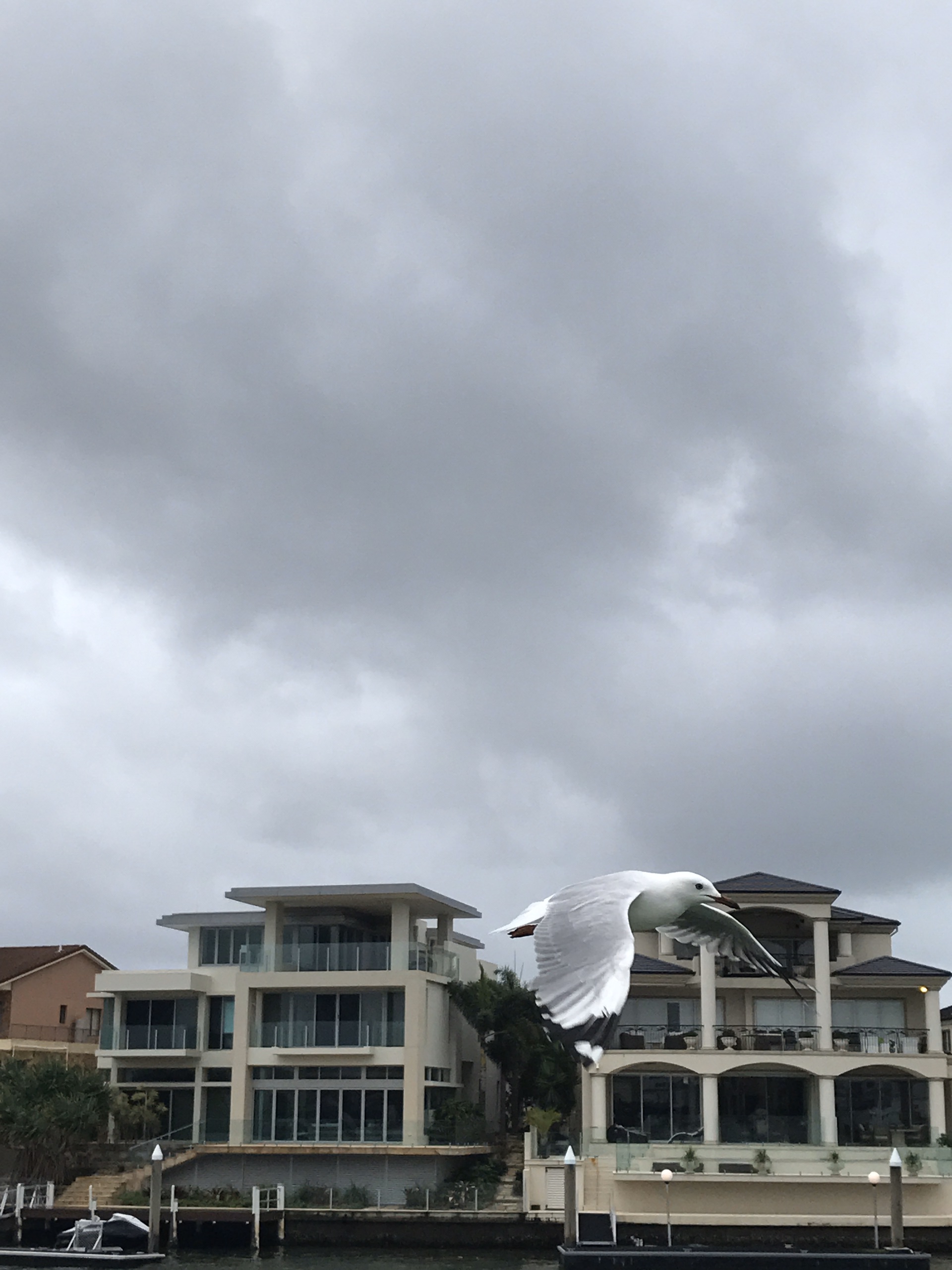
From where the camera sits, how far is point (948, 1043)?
48.2 metres

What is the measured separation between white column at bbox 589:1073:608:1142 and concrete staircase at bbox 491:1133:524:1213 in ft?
7.48

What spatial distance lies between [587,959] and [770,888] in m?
31.7

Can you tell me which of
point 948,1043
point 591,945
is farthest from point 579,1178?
point 591,945

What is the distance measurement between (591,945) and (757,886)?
31.5 meters

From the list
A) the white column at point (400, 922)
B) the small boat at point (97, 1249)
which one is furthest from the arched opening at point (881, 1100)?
the small boat at point (97, 1249)

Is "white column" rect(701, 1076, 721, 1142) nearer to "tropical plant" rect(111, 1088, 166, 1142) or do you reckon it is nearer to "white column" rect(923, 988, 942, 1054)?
"white column" rect(923, 988, 942, 1054)

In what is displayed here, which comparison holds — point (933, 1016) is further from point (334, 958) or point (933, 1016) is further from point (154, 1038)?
point (154, 1038)

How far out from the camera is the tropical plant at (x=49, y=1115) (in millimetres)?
37312

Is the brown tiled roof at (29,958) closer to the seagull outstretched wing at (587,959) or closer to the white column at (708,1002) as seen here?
the white column at (708,1002)

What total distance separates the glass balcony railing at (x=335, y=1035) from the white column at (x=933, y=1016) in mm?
13309

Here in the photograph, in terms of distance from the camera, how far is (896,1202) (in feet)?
103

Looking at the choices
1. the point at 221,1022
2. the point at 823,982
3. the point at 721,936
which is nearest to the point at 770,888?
the point at 823,982

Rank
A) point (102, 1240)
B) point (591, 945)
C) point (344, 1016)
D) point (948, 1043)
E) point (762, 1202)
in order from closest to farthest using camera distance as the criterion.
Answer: point (591, 945) → point (102, 1240) → point (762, 1202) → point (344, 1016) → point (948, 1043)

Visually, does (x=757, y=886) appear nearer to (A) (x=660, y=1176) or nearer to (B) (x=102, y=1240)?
(A) (x=660, y=1176)
